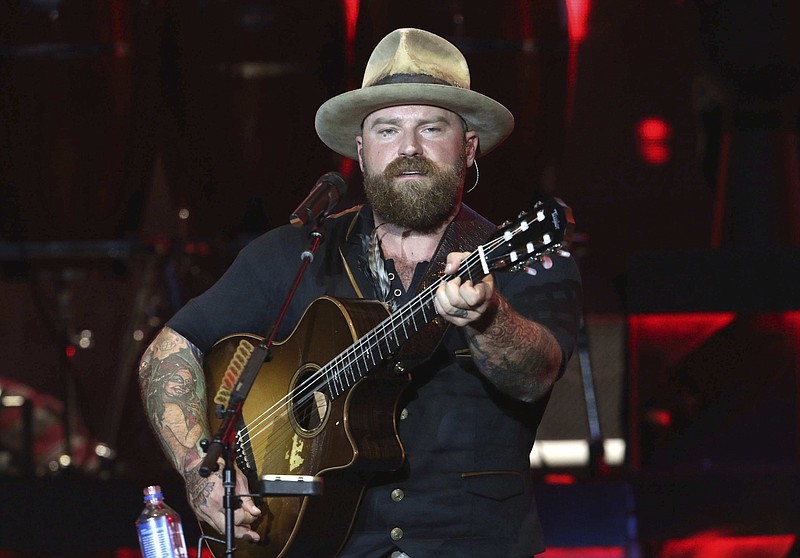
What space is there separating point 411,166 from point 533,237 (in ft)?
2.57

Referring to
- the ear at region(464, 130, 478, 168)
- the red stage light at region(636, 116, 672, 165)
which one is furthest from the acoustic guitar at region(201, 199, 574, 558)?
the red stage light at region(636, 116, 672, 165)

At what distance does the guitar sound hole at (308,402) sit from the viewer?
9.95 ft

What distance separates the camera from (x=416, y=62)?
11.0 feet

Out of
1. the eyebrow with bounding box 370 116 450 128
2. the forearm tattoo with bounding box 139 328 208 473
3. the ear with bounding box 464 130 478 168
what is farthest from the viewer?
the ear with bounding box 464 130 478 168

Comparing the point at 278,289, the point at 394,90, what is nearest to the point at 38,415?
the point at 278,289

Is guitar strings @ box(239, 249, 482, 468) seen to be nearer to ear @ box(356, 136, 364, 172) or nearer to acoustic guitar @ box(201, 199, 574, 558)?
acoustic guitar @ box(201, 199, 574, 558)

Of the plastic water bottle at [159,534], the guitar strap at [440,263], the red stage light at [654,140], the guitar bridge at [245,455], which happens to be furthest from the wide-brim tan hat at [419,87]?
the red stage light at [654,140]

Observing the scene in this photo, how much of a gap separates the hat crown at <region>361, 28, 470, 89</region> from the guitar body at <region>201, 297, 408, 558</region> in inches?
28.5

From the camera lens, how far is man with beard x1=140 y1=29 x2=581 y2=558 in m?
2.95

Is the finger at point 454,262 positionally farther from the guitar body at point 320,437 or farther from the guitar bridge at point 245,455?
the guitar bridge at point 245,455

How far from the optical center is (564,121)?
662 centimetres

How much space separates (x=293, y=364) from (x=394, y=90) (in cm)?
82

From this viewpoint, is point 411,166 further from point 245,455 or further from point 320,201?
point 245,455

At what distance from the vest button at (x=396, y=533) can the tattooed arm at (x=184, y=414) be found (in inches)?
13.8
